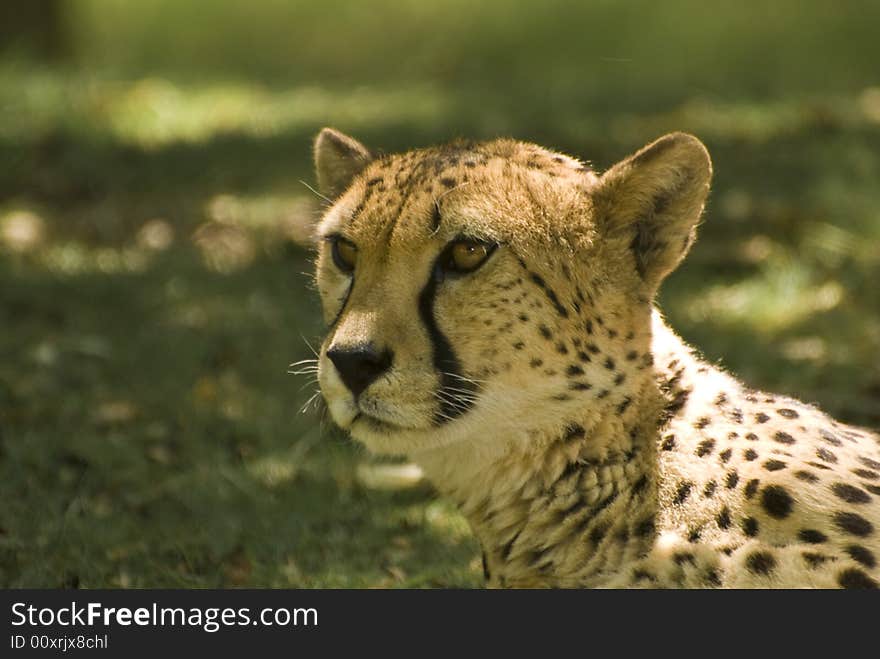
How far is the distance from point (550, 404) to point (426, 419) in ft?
0.90

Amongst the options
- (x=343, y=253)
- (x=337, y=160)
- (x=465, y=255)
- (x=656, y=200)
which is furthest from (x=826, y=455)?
(x=337, y=160)

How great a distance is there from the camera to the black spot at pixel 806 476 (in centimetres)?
278

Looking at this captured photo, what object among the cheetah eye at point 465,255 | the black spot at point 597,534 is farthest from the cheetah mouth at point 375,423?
the black spot at point 597,534

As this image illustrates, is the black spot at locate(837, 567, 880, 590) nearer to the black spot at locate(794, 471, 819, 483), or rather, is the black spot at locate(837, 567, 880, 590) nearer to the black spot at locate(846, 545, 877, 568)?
the black spot at locate(846, 545, 877, 568)

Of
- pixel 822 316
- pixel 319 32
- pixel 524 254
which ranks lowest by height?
pixel 319 32

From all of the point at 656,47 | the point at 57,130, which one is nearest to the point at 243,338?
the point at 57,130

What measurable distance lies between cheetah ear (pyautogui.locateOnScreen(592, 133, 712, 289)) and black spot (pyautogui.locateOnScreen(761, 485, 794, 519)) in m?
0.51

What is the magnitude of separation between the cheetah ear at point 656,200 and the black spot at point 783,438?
0.41 m

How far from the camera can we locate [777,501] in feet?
9.07

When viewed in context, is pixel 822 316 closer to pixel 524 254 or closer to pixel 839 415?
pixel 839 415

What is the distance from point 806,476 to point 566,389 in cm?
51

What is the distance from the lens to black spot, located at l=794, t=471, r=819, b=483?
278 cm

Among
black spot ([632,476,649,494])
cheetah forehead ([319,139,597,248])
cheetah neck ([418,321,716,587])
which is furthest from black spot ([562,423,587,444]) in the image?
cheetah forehead ([319,139,597,248])

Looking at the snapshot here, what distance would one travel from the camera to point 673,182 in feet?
9.76
